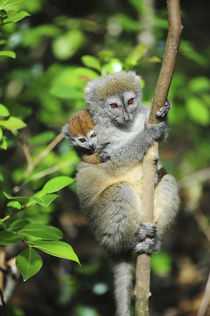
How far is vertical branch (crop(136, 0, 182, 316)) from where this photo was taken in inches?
133

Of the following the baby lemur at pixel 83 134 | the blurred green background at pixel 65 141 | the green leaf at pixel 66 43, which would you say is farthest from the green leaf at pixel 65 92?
the green leaf at pixel 66 43

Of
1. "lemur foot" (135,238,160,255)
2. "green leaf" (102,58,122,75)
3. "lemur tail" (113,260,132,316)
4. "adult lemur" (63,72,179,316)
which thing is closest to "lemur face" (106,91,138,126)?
"adult lemur" (63,72,179,316)

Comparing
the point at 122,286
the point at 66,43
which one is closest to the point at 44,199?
the point at 122,286

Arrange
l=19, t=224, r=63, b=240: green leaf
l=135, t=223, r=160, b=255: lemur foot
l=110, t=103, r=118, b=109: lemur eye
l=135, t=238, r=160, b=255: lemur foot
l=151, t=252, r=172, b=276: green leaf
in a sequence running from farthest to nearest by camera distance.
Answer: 1. l=151, t=252, r=172, b=276: green leaf
2. l=110, t=103, r=118, b=109: lemur eye
3. l=135, t=223, r=160, b=255: lemur foot
4. l=135, t=238, r=160, b=255: lemur foot
5. l=19, t=224, r=63, b=240: green leaf

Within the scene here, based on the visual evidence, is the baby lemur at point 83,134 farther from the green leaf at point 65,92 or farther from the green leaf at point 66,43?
the green leaf at point 66,43

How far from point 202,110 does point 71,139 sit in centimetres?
209

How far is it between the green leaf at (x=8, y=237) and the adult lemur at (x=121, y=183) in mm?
1756

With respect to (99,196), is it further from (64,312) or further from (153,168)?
(64,312)

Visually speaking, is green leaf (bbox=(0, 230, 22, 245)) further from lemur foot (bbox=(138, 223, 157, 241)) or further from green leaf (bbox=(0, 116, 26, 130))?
lemur foot (bbox=(138, 223, 157, 241))

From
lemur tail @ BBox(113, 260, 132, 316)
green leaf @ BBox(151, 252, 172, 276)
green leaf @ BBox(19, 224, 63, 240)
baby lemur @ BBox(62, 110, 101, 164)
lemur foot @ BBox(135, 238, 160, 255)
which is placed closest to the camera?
green leaf @ BBox(19, 224, 63, 240)

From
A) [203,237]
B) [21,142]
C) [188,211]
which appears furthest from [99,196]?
[203,237]

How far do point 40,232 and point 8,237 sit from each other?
0.83 ft

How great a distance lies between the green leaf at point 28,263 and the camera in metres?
2.93

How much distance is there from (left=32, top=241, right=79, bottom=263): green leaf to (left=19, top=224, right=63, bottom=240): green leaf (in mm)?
55
